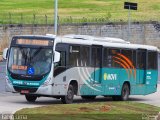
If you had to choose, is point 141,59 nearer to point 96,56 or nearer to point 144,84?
point 144,84

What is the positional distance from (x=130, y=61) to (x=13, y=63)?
289 inches

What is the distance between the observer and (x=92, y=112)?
990 inches

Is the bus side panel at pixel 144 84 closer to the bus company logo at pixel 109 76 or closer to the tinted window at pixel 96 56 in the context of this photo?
the bus company logo at pixel 109 76

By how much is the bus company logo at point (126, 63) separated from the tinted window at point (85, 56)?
2374 millimetres

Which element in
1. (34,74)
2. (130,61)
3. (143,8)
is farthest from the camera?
(143,8)

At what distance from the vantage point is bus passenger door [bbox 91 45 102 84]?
32156mm

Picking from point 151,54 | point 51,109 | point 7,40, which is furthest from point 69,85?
point 7,40

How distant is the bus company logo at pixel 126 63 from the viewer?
33906 millimetres

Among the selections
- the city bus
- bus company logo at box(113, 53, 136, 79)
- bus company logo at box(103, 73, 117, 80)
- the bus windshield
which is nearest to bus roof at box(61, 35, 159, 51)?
the city bus

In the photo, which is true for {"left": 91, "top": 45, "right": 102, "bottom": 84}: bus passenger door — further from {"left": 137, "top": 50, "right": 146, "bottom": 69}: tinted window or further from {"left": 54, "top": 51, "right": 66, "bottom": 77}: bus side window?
{"left": 137, "top": 50, "right": 146, "bottom": 69}: tinted window

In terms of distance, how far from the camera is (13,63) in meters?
29.6

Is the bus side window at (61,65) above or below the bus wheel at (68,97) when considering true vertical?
above

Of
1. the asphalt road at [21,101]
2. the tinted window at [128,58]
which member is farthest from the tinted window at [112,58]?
the asphalt road at [21,101]

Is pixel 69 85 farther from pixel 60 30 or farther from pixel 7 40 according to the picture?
pixel 60 30
